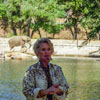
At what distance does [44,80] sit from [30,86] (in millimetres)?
163

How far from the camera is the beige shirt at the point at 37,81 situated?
4.44m

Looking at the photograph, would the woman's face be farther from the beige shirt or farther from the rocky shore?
the rocky shore

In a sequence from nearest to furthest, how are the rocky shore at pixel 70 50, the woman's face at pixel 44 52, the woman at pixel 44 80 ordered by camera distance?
1. the woman at pixel 44 80
2. the woman's face at pixel 44 52
3. the rocky shore at pixel 70 50

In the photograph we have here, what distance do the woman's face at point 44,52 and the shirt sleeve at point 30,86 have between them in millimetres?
209

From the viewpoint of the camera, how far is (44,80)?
450 centimetres

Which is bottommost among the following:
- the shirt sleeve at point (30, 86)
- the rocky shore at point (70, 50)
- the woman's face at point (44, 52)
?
the rocky shore at point (70, 50)

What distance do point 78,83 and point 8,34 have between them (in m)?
50.9

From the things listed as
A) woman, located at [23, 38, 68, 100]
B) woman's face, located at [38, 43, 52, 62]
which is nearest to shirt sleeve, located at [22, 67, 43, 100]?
woman, located at [23, 38, 68, 100]

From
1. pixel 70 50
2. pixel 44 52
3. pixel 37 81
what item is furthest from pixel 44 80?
pixel 70 50

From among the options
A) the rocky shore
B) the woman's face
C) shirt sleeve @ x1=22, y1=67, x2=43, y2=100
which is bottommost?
the rocky shore

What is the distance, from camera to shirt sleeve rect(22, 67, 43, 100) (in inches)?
174

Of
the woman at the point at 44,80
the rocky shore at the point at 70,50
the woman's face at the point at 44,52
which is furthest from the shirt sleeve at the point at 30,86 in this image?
the rocky shore at the point at 70,50

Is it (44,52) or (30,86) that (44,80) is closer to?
(30,86)

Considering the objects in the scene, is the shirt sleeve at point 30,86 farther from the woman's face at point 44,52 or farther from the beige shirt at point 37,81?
the woman's face at point 44,52
